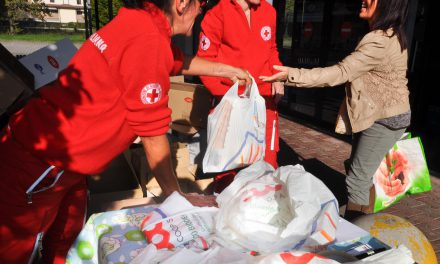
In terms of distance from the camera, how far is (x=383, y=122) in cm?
261

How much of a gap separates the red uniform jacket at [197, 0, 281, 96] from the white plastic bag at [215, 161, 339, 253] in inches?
67.1

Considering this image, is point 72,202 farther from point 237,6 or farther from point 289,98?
point 289,98

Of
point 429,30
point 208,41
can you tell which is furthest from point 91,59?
point 429,30

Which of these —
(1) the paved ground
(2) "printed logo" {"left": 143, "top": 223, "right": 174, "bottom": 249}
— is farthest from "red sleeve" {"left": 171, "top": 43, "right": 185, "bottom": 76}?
(1) the paved ground

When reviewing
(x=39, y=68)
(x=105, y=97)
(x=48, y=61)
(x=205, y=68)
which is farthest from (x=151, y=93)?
(x=48, y=61)

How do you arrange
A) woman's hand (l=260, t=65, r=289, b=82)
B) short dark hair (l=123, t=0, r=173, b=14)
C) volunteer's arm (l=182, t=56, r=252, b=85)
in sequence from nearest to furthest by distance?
short dark hair (l=123, t=0, r=173, b=14)
volunteer's arm (l=182, t=56, r=252, b=85)
woman's hand (l=260, t=65, r=289, b=82)

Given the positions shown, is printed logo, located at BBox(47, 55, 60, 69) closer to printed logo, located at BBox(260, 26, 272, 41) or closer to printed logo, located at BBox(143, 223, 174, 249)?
printed logo, located at BBox(260, 26, 272, 41)

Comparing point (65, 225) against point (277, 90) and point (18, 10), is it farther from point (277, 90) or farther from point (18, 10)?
point (18, 10)

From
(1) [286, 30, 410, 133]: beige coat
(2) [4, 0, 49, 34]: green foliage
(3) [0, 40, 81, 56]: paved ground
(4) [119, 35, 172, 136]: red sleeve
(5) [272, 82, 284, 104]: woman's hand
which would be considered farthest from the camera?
(2) [4, 0, 49, 34]: green foliage

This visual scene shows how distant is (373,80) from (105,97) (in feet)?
6.18

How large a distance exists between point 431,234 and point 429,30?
3.37 meters

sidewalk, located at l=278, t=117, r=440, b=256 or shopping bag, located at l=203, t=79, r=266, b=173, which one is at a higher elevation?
shopping bag, located at l=203, t=79, r=266, b=173

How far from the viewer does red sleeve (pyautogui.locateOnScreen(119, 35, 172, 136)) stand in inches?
55.6

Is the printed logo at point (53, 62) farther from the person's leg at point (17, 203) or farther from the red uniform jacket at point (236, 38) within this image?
the person's leg at point (17, 203)
